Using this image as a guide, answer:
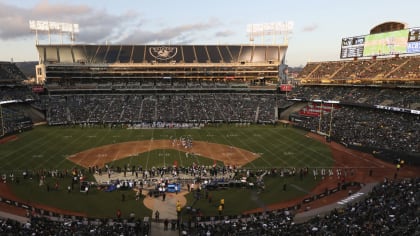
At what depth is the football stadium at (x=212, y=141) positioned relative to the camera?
69.3ft

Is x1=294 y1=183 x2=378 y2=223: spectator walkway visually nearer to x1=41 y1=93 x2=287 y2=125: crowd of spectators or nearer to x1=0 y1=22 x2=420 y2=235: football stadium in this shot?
x1=0 y1=22 x2=420 y2=235: football stadium

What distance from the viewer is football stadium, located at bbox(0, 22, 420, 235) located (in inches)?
831

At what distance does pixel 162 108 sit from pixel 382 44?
1764 inches

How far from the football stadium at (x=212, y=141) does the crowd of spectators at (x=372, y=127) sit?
0.28 m

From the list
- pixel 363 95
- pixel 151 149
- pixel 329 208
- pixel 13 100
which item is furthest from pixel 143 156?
pixel 363 95

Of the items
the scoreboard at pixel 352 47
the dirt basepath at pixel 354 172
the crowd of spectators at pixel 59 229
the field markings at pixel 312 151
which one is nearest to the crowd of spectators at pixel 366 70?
the scoreboard at pixel 352 47

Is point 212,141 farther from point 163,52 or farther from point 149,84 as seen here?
point 163,52

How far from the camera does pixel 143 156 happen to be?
39.2 metres

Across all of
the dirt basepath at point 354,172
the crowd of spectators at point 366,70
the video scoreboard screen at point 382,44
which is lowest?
A: the dirt basepath at point 354,172

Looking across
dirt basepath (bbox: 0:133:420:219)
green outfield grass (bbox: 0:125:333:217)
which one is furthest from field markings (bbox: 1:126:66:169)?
dirt basepath (bbox: 0:133:420:219)

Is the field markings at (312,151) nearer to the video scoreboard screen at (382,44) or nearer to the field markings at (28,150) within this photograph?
the video scoreboard screen at (382,44)

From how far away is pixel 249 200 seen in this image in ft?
85.4

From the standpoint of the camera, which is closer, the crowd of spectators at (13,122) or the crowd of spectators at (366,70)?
the crowd of spectators at (13,122)

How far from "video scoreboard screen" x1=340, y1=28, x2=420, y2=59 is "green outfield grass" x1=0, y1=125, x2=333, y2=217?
68.9ft
